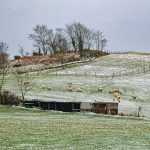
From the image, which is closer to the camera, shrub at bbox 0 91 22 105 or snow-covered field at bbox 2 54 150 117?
shrub at bbox 0 91 22 105

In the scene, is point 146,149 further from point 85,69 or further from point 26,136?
point 85,69

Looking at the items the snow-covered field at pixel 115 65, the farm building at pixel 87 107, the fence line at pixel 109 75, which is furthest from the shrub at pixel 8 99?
the snow-covered field at pixel 115 65


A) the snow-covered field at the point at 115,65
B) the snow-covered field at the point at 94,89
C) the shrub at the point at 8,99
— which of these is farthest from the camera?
the snow-covered field at the point at 115,65

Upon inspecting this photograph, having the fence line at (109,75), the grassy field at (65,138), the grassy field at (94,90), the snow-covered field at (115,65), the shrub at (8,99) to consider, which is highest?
the snow-covered field at (115,65)

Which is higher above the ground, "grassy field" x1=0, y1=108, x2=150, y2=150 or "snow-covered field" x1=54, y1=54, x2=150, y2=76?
"snow-covered field" x1=54, y1=54, x2=150, y2=76

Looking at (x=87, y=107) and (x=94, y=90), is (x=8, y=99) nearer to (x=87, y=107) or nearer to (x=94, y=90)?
(x=87, y=107)

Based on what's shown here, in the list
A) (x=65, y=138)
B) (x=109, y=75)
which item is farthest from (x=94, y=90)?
(x=65, y=138)

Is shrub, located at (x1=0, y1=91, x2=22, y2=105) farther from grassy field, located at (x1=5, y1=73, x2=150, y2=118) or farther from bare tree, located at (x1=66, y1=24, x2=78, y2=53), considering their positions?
bare tree, located at (x1=66, y1=24, x2=78, y2=53)

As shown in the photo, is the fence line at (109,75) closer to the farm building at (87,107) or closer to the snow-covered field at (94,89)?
the snow-covered field at (94,89)

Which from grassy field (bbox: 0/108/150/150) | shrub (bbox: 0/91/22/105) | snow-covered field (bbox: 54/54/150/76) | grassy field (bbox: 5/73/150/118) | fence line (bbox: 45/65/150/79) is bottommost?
grassy field (bbox: 0/108/150/150)

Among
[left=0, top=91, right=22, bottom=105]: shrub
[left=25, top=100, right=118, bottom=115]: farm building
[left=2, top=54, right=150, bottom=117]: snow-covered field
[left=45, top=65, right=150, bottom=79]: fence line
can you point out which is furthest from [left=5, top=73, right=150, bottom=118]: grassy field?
[left=0, top=91, right=22, bottom=105]: shrub

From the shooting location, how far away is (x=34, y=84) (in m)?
90.5

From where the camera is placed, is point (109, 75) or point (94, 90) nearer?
point (94, 90)

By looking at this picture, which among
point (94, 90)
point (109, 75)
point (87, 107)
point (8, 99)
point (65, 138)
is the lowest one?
point (65, 138)
